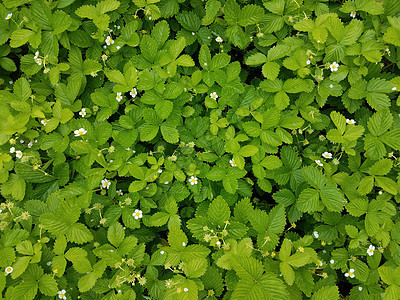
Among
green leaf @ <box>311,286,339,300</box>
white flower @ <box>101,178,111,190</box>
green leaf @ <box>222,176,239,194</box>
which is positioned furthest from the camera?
white flower @ <box>101,178,111,190</box>

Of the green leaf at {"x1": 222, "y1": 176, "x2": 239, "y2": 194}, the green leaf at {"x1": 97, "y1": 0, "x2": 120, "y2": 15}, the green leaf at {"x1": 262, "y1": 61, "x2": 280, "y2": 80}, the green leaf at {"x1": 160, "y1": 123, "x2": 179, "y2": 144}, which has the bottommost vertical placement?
the green leaf at {"x1": 222, "y1": 176, "x2": 239, "y2": 194}

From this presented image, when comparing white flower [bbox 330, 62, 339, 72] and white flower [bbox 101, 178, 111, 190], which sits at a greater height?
white flower [bbox 330, 62, 339, 72]

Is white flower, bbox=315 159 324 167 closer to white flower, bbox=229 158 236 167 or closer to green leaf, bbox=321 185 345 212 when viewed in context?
green leaf, bbox=321 185 345 212

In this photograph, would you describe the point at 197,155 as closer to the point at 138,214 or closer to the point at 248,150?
the point at 248,150

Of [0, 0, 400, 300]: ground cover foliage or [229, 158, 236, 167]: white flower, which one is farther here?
[229, 158, 236, 167]: white flower

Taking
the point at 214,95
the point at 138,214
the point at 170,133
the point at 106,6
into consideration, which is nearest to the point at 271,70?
the point at 214,95

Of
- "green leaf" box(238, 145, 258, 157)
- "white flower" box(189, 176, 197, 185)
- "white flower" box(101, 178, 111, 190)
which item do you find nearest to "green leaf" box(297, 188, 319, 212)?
"green leaf" box(238, 145, 258, 157)

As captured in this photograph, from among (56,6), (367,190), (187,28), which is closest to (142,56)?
(187,28)

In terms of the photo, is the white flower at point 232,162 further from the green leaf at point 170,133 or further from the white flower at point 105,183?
the white flower at point 105,183

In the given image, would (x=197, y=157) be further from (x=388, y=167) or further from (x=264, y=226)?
(x=388, y=167)

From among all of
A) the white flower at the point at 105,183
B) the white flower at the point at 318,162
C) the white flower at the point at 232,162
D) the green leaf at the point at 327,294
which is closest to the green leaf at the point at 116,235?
the white flower at the point at 105,183
